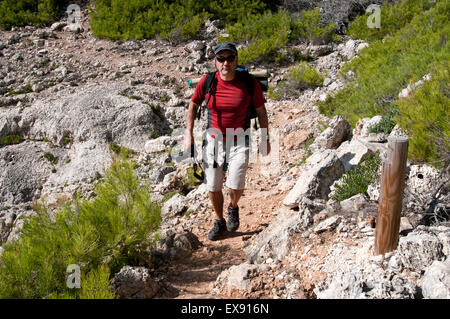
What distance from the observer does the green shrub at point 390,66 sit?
6207 mm

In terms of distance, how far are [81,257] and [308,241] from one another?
199 centimetres

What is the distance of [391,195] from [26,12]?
45.7 ft

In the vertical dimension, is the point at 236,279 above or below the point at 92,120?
below

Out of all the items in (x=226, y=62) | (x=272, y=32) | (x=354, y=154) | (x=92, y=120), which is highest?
(x=272, y=32)

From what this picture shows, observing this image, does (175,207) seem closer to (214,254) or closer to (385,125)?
(214,254)

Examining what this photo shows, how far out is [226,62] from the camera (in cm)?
367

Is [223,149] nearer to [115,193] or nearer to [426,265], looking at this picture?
[115,193]

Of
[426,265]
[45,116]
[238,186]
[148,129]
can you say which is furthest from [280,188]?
[45,116]

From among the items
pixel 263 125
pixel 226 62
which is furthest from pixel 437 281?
pixel 226 62

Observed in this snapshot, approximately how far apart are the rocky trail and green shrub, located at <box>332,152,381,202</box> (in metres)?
0.12

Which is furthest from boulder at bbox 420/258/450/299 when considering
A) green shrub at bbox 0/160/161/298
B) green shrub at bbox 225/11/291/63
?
green shrub at bbox 225/11/291/63

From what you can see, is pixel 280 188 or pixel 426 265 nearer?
pixel 426 265

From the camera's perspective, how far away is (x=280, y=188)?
18.1ft
